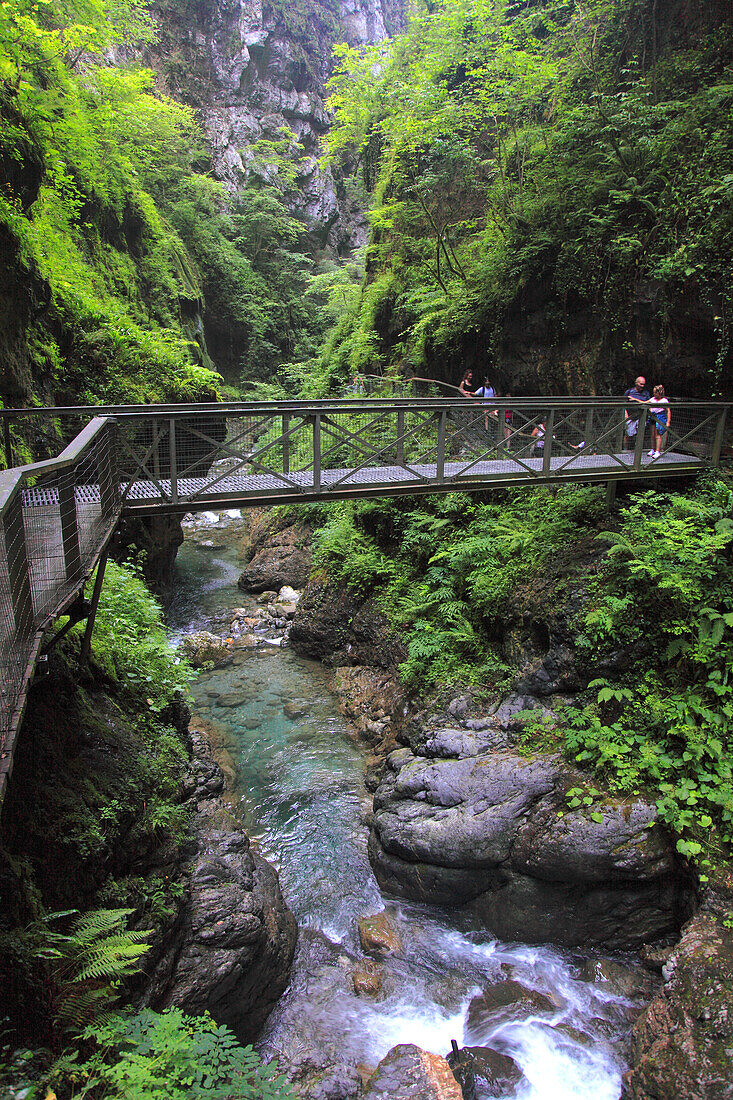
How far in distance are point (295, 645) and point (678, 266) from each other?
10835mm

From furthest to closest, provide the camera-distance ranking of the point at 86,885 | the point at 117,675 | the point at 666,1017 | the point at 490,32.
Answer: the point at 490,32
the point at 117,675
the point at 666,1017
the point at 86,885

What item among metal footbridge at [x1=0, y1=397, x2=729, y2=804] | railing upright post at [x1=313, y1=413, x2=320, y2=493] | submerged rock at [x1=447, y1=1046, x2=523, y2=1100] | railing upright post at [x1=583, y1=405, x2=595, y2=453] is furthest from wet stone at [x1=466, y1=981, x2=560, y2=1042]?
railing upright post at [x1=583, y1=405, x2=595, y2=453]

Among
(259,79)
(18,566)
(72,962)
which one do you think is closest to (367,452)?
(18,566)

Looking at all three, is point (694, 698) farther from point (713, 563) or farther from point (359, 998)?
point (359, 998)

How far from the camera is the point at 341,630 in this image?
12.7m

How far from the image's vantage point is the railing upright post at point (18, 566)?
2965mm

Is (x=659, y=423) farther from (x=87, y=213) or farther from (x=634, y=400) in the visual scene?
(x=87, y=213)

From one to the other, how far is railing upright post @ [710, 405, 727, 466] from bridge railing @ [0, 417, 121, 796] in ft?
30.6

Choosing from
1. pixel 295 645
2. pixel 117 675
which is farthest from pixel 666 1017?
pixel 295 645

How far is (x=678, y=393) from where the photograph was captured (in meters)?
10.3

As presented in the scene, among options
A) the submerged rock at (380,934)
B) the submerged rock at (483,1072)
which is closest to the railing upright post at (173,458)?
the submerged rock at (380,934)

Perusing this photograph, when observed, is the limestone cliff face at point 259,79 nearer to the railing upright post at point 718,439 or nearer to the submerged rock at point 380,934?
the railing upright post at point 718,439

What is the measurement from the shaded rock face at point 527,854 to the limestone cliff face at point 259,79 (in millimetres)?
35383

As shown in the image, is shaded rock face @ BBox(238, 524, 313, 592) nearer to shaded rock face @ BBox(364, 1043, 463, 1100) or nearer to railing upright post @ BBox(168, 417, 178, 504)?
railing upright post @ BBox(168, 417, 178, 504)
